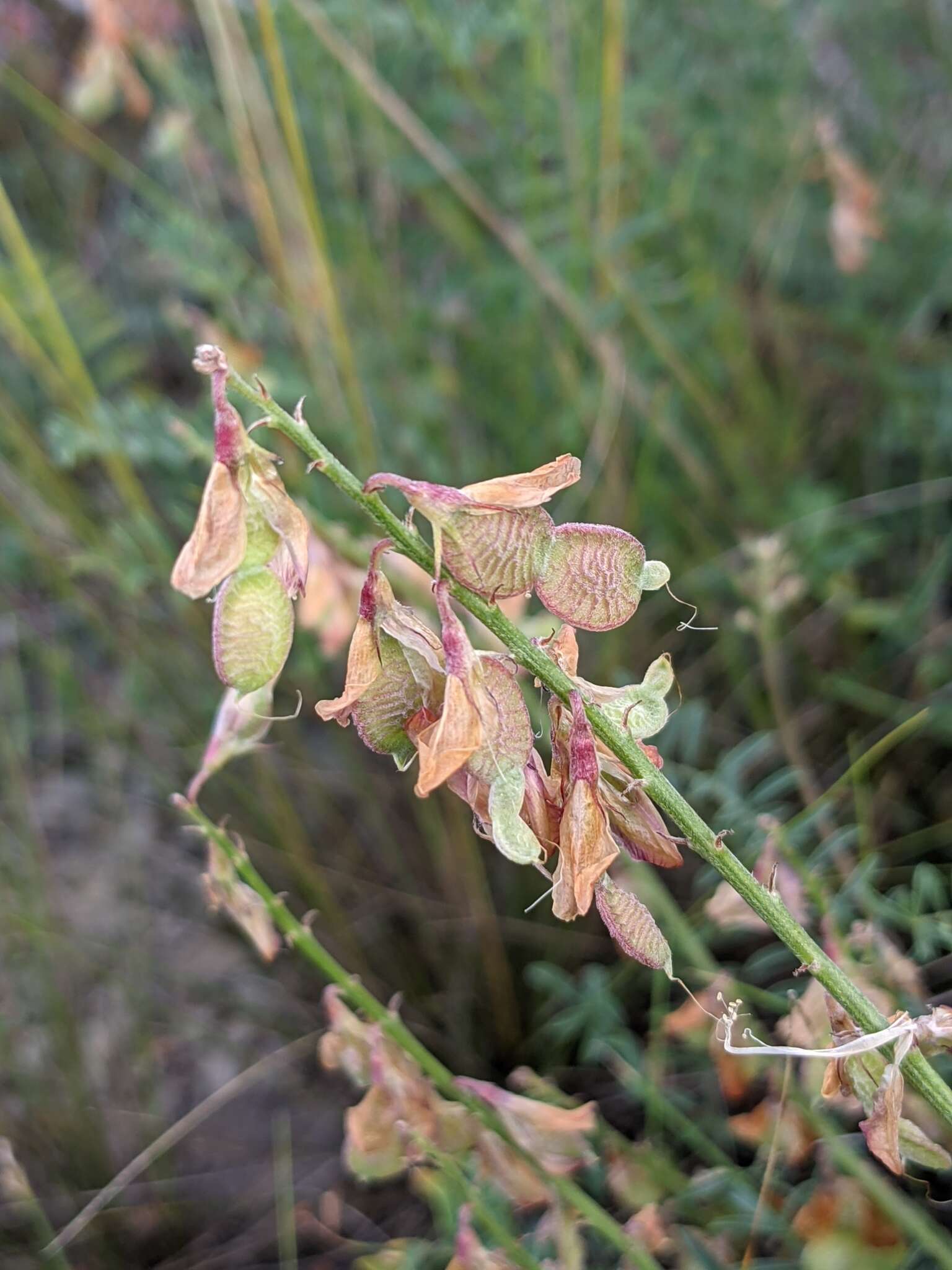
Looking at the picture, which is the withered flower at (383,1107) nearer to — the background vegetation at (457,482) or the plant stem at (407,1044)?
the plant stem at (407,1044)

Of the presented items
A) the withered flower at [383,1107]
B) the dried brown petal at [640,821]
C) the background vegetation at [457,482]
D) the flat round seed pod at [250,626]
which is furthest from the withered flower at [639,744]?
the background vegetation at [457,482]

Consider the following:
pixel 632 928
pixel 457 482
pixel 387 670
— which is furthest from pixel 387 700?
pixel 457 482

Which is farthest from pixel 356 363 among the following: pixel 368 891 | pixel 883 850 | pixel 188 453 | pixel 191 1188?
pixel 191 1188

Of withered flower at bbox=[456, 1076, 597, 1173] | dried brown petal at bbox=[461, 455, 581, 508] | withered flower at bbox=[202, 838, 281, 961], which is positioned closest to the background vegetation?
withered flower at bbox=[456, 1076, 597, 1173]

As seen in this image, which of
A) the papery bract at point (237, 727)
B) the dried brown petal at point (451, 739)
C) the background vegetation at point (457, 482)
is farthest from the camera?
the background vegetation at point (457, 482)

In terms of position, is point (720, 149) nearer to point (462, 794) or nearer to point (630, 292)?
point (630, 292)

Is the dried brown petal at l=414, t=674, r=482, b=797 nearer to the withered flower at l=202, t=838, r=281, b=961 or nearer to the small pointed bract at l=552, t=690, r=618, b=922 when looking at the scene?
the small pointed bract at l=552, t=690, r=618, b=922

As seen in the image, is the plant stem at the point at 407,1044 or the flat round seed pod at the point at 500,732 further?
the plant stem at the point at 407,1044
